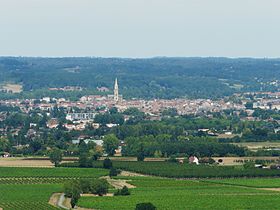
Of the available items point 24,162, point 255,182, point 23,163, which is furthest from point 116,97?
point 255,182

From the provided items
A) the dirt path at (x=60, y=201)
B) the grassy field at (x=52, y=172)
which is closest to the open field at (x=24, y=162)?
the grassy field at (x=52, y=172)

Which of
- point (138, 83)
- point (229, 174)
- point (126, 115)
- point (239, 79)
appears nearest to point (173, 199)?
point (229, 174)

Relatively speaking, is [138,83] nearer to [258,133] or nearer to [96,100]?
[96,100]

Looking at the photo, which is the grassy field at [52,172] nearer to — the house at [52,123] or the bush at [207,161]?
the bush at [207,161]

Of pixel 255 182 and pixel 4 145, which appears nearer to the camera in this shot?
pixel 255 182

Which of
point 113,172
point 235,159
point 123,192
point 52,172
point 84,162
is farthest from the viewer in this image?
point 235,159

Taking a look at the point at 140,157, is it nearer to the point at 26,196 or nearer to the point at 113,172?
the point at 113,172
